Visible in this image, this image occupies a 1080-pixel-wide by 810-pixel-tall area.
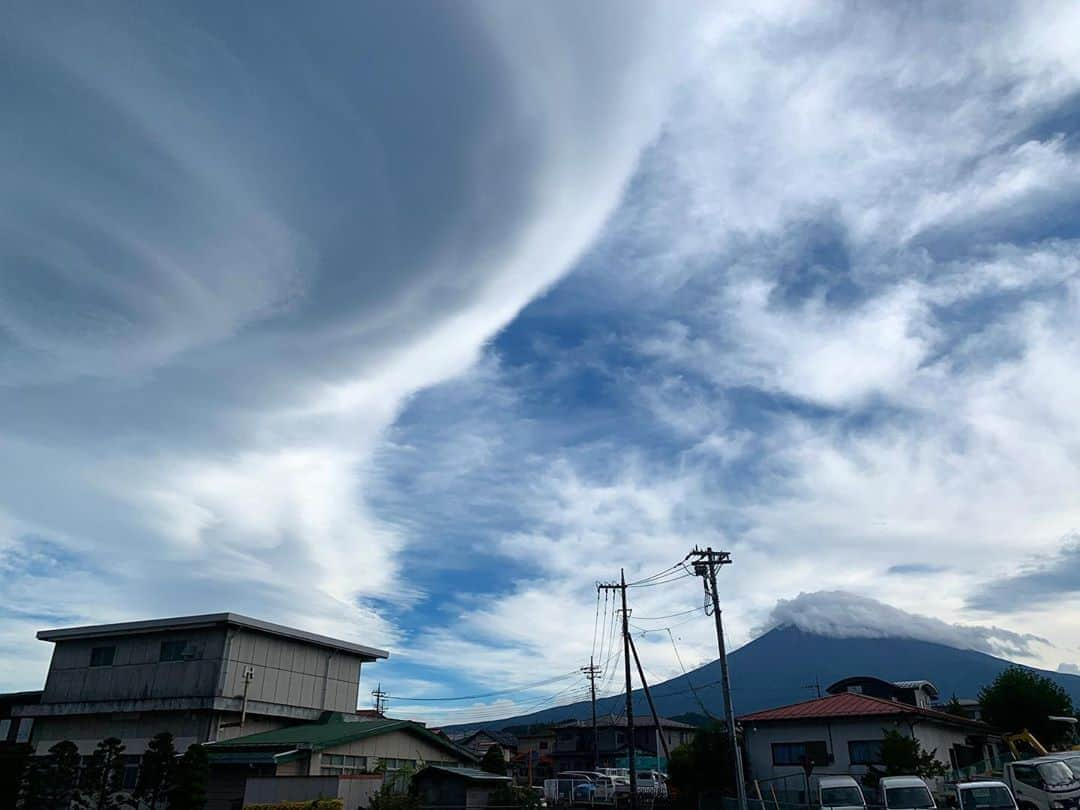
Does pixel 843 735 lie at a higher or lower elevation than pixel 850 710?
lower

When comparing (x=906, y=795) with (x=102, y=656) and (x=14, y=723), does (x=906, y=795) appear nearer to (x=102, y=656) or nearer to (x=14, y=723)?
(x=102, y=656)

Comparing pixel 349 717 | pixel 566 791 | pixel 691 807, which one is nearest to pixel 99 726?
pixel 349 717

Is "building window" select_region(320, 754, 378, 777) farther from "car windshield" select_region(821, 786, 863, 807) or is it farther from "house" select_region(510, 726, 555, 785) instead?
"house" select_region(510, 726, 555, 785)

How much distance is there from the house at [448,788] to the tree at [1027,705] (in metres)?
36.8

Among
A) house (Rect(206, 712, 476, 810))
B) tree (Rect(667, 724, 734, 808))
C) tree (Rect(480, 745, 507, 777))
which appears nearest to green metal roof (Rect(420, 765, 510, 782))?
house (Rect(206, 712, 476, 810))

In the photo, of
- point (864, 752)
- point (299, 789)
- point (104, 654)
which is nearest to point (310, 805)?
point (299, 789)

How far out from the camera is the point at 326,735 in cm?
3325

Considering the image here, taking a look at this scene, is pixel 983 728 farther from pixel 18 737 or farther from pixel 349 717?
pixel 18 737

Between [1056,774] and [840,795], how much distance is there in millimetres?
6806

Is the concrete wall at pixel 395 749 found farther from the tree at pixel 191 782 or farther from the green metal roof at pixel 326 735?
the tree at pixel 191 782

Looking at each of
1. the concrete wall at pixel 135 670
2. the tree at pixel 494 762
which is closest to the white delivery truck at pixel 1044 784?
the tree at pixel 494 762

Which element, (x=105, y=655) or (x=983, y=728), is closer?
(x=105, y=655)

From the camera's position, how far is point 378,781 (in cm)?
3114

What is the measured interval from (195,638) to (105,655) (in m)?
6.83
